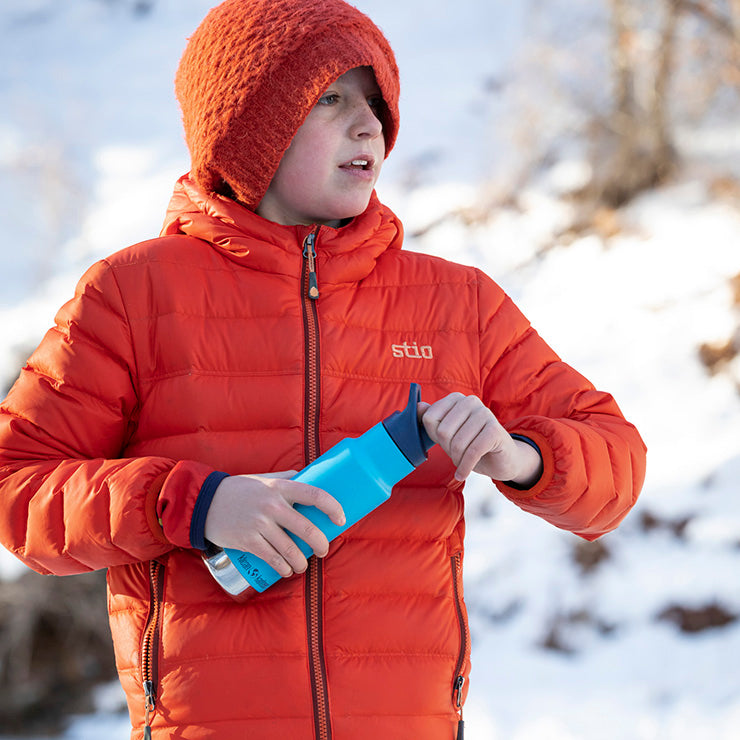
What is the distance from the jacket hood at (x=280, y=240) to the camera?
1.38 metres

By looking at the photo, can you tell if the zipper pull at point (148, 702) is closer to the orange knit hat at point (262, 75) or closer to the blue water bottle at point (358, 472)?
the blue water bottle at point (358, 472)

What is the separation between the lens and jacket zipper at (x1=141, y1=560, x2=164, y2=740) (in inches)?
46.7

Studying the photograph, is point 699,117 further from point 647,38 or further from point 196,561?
point 196,561

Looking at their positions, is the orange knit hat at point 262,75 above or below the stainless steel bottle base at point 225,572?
above

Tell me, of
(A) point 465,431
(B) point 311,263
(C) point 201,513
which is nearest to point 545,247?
(B) point 311,263

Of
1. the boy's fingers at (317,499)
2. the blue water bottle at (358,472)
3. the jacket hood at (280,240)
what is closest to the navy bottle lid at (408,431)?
the blue water bottle at (358,472)

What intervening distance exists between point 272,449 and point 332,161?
50 cm

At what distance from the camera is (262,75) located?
1.42 m

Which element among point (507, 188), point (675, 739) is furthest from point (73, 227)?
point (675, 739)

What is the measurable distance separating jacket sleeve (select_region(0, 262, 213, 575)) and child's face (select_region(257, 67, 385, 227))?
1.10 ft

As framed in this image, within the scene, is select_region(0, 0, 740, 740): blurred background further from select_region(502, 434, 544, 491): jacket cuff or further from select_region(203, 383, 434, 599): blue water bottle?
select_region(203, 383, 434, 599): blue water bottle

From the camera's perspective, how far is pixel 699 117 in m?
5.84

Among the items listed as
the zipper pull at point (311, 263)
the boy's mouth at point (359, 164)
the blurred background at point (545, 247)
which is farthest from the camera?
the blurred background at point (545, 247)

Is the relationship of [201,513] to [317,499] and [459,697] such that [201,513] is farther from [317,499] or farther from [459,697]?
[459,697]
